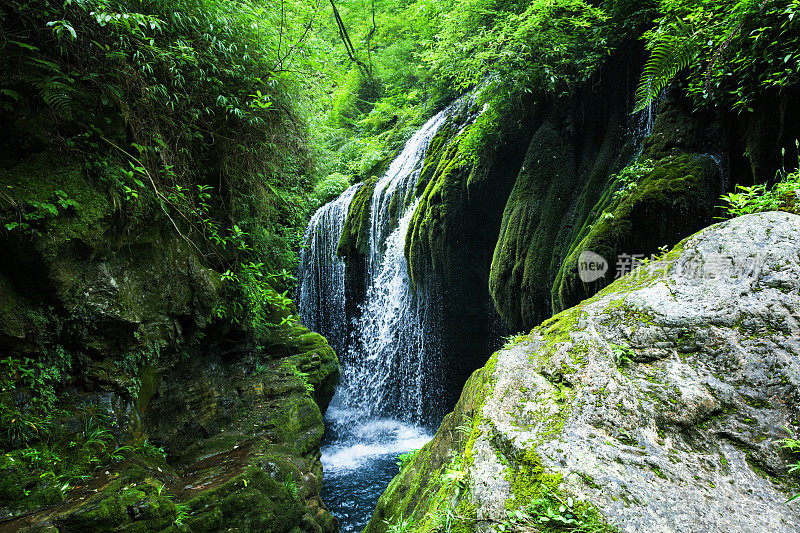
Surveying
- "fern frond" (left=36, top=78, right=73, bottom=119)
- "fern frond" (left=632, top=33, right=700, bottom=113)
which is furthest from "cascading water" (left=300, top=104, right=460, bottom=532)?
"fern frond" (left=36, top=78, right=73, bottom=119)

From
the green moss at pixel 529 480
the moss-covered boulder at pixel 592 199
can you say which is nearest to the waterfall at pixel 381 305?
the moss-covered boulder at pixel 592 199

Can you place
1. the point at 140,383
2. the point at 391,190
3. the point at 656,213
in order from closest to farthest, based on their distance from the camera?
1. the point at 140,383
2. the point at 656,213
3. the point at 391,190

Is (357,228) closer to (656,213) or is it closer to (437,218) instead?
(437,218)

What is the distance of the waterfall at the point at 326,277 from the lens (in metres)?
11.5

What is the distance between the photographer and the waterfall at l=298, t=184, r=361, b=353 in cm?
1153

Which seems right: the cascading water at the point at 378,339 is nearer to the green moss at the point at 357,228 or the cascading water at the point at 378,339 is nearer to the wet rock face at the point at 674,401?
the green moss at the point at 357,228

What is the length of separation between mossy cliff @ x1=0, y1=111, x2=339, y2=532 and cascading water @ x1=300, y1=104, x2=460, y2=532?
3.40m

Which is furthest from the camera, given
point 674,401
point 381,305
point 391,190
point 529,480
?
point 391,190

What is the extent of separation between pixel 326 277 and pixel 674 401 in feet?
35.7

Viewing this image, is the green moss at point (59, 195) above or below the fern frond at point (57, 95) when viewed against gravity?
below

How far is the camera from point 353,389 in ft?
35.0

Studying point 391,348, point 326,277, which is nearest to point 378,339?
point 391,348

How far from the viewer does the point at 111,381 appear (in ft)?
11.8

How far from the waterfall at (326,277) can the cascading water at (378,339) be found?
0.03m
